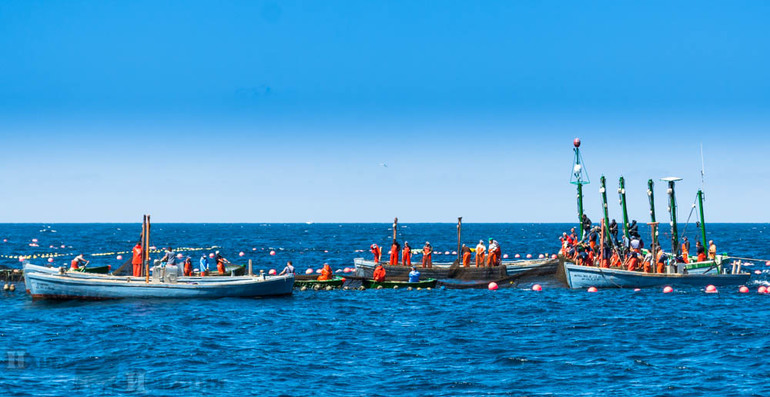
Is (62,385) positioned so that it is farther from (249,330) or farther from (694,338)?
(694,338)

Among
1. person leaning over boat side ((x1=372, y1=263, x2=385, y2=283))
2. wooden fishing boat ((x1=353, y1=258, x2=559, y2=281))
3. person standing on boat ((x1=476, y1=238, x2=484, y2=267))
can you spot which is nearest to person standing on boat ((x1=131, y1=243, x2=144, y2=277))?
→ person leaning over boat side ((x1=372, y1=263, x2=385, y2=283))

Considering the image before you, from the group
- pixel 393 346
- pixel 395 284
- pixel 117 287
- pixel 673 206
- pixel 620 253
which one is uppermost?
pixel 673 206

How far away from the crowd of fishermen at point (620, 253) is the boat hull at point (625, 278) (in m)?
0.62

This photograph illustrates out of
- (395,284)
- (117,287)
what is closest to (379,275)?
(395,284)

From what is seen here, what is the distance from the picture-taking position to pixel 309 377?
71.8 ft

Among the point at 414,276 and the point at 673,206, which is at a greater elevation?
the point at 673,206

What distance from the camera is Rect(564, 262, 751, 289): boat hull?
134ft

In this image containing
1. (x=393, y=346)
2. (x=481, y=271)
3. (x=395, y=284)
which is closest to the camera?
(x=393, y=346)

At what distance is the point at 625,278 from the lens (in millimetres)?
41031

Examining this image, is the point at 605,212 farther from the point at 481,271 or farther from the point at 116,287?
the point at 116,287

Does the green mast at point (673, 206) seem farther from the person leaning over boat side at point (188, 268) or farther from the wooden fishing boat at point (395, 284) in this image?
the person leaning over boat side at point (188, 268)

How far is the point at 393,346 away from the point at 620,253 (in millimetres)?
20960

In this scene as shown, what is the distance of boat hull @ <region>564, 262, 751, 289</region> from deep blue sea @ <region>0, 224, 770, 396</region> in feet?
4.15

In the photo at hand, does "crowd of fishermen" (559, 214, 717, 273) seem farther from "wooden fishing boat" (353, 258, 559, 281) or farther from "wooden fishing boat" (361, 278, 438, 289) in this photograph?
"wooden fishing boat" (361, 278, 438, 289)
